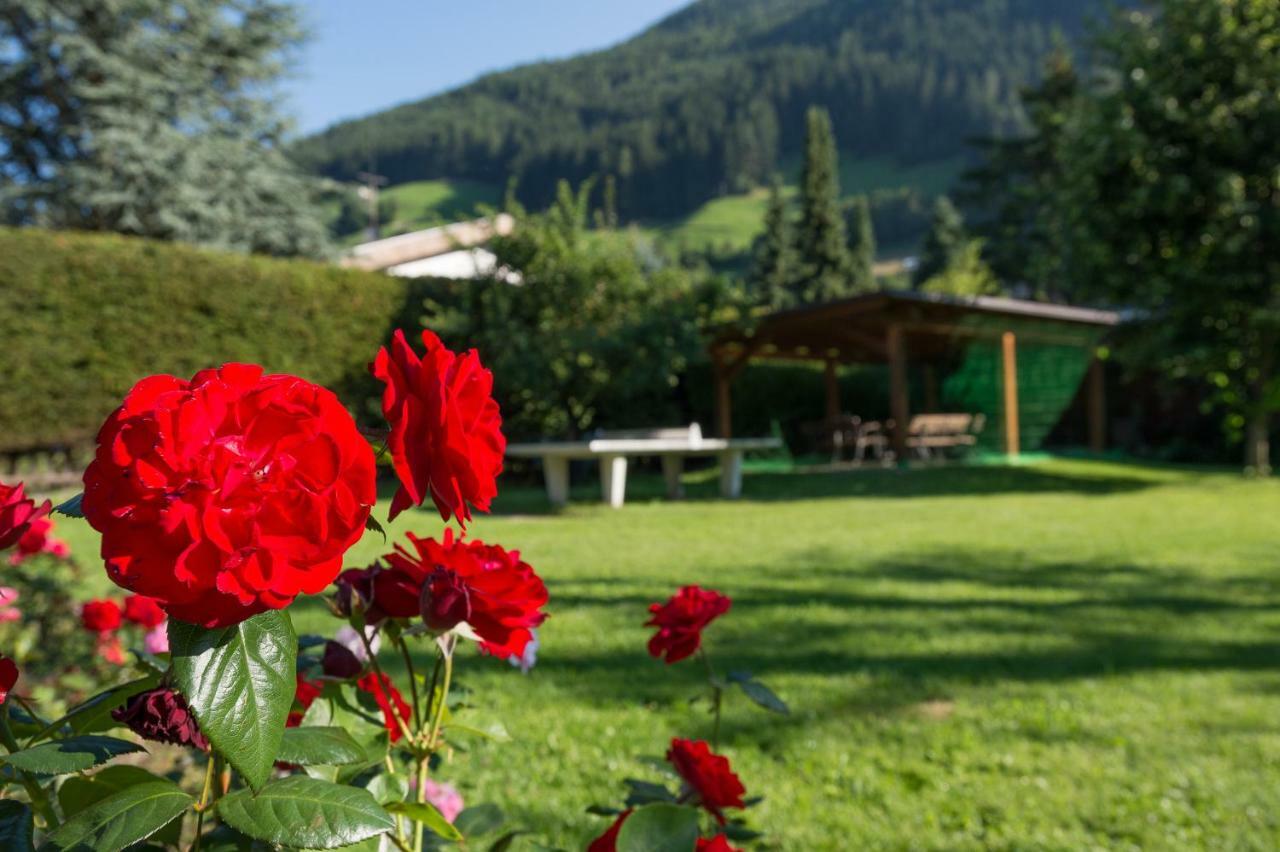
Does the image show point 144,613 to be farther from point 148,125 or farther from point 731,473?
point 148,125

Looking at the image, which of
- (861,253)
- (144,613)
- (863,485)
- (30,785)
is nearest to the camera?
(30,785)

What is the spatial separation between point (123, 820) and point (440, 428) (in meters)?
0.32

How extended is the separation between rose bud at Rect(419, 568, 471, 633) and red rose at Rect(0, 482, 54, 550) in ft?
0.97

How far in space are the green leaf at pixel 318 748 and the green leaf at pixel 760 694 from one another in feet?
2.13

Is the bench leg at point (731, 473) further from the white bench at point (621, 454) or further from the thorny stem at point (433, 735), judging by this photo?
the thorny stem at point (433, 735)

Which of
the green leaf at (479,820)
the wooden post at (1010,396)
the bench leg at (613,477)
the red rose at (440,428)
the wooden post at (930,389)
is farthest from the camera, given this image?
the wooden post at (930,389)

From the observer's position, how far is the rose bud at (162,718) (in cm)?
67

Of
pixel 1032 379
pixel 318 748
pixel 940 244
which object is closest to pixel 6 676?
pixel 318 748

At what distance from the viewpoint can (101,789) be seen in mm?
773

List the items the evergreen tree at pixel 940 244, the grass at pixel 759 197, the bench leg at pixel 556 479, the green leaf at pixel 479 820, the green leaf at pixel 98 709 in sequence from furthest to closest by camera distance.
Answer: the grass at pixel 759 197, the evergreen tree at pixel 940 244, the bench leg at pixel 556 479, the green leaf at pixel 479 820, the green leaf at pixel 98 709

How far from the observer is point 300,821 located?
61 centimetres

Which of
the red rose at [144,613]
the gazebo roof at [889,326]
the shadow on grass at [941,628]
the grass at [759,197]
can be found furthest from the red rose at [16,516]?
the grass at [759,197]

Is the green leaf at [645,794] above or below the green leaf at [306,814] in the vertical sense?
below

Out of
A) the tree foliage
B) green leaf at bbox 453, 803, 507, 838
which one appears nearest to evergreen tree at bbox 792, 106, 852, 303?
the tree foliage
